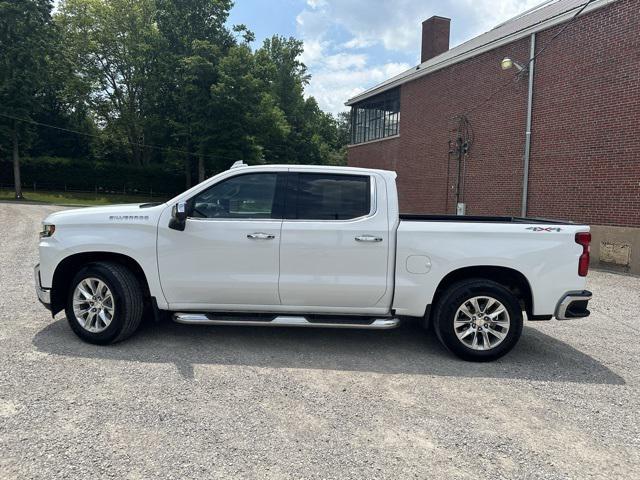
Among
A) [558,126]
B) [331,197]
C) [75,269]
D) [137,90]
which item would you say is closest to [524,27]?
[558,126]

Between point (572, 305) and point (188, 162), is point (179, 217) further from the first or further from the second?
point (188, 162)

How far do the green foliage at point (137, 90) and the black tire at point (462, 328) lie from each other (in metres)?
34.8

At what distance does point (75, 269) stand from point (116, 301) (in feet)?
2.39

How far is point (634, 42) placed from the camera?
11.3m

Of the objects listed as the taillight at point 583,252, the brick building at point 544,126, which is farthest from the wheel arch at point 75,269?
the brick building at point 544,126

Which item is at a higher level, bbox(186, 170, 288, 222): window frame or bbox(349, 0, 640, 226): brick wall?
bbox(349, 0, 640, 226): brick wall

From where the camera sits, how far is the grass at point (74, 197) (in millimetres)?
35753

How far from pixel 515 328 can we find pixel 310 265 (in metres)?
2.13

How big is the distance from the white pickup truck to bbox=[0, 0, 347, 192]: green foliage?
33.8 metres

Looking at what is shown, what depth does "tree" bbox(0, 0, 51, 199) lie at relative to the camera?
112ft

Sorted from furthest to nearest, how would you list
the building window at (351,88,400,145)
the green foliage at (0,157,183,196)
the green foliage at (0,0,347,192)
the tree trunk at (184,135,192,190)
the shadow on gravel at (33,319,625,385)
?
1. the tree trunk at (184,135,192,190)
2. the green foliage at (0,157,183,196)
3. the green foliage at (0,0,347,192)
4. the building window at (351,88,400,145)
5. the shadow on gravel at (33,319,625,385)

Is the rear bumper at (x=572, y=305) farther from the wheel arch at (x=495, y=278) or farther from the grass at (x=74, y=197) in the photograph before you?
the grass at (x=74, y=197)

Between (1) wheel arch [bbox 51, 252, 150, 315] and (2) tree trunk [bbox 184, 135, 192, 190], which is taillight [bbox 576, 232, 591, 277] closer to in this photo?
(1) wheel arch [bbox 51, 252, 150, 315]

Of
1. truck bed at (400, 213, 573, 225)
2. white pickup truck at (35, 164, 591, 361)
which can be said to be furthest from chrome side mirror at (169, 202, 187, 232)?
truck bed at (400, 213, 573, 225)
